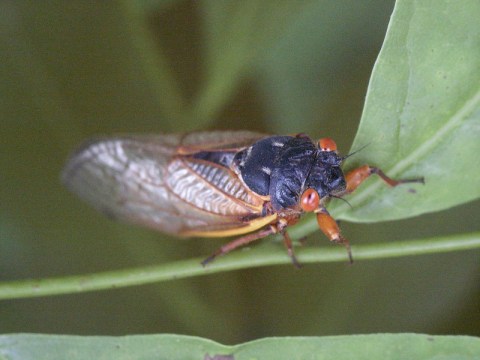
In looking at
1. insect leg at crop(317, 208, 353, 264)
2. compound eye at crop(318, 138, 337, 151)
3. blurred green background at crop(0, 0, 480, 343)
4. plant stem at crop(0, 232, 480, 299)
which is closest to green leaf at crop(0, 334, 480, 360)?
plant stem at crop(0, 232, 480, 299)

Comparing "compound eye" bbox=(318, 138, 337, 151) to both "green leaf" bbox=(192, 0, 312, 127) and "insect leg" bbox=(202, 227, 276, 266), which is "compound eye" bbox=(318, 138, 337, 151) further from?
"green leaf" bbox=(192, 0, 312, 127)

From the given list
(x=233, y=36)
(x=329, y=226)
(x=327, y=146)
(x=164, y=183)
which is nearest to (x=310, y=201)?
(x=329, y=226)

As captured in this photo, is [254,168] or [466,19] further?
[254,168]

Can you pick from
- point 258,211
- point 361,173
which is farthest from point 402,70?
point 258,211

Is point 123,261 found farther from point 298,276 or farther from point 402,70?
point 402,70

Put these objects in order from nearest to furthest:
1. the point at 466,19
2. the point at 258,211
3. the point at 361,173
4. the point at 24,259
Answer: the point at 466,19 → the point at 361,173 → the point at 258,211 → the point at 24,259

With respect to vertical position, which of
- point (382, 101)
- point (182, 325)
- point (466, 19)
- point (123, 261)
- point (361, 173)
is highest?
point (466, 19)

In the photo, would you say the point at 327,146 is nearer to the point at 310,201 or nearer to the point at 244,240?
the point at 310,201

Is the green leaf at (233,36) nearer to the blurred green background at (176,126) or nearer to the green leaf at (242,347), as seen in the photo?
the blurred green background at (176,126)
